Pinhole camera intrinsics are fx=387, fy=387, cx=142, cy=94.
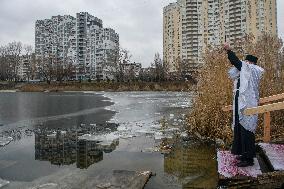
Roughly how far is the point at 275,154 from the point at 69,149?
15.2ft

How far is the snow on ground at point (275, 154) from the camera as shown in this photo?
17.3 feet

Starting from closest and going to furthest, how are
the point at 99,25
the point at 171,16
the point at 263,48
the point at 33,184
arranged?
the point at 33,184 → the point at 263,48 → the point at 171,16 → the point at 99,25

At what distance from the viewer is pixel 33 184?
5.88 metres

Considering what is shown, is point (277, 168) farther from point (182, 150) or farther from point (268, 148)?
point (182, 150)

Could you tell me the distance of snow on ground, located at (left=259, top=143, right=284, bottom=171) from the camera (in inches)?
207

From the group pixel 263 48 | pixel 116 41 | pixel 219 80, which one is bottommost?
pixel 219 80

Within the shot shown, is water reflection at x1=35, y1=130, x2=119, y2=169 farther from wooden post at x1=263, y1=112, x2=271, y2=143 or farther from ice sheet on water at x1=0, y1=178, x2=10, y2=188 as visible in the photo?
wooden post at x1=263, y1=112, x2=271, y2=143

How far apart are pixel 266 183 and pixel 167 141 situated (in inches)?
190

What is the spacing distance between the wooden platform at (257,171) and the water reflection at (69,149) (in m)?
2.64

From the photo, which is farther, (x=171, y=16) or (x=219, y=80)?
(x=171, y=16)

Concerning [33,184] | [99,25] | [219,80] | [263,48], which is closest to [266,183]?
[33,184]

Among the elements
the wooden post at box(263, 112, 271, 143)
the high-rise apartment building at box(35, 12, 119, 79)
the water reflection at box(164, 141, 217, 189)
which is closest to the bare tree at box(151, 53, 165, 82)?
the high-rise apartment building at box(35, 12, 119, 79)

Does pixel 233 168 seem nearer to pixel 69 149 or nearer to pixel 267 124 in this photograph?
pixel 267 124

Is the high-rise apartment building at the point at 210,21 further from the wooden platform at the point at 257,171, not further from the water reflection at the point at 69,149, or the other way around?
the wooden platform at the point at 257,171
